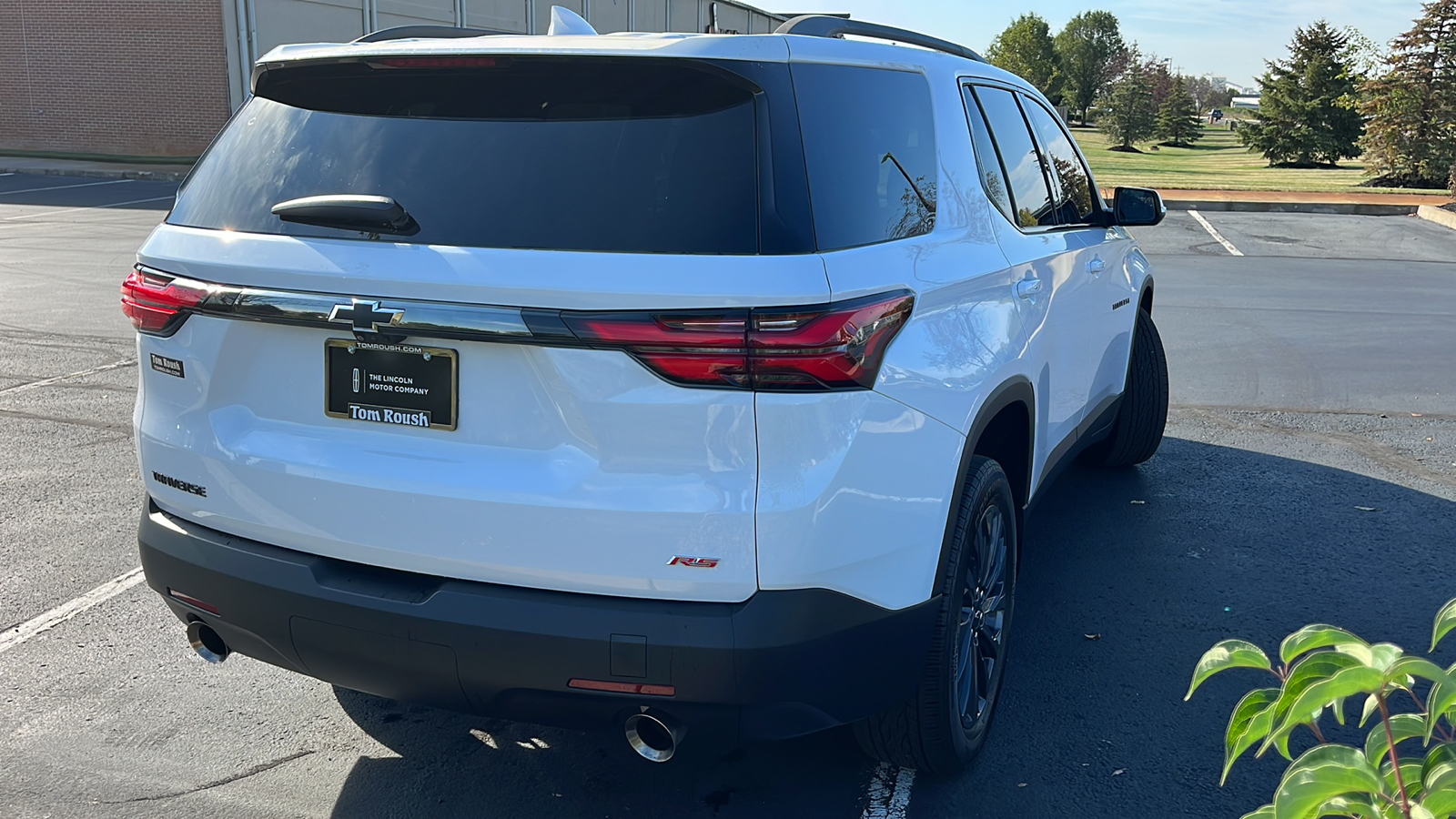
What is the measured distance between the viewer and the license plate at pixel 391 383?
253 cm

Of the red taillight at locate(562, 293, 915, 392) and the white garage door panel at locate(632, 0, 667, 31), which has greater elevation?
the white garage door panel at locate(632, 0, 667, 31)

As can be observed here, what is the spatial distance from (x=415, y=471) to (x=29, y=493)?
3.80 meters

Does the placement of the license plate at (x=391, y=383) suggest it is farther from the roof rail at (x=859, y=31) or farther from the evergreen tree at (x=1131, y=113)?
the evergreen tree at (x=1131, y=113)

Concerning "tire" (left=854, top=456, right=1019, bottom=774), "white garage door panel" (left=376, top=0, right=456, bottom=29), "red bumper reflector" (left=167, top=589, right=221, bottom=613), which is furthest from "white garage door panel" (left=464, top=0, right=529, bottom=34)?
"red bumper reflector" (left=167, top=589, right=221, bottom=613)

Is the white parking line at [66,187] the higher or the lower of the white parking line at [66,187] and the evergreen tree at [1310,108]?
the lower

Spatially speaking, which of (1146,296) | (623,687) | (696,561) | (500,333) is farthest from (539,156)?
(1146,296)

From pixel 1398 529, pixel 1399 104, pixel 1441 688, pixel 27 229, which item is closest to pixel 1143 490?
pixel 1398 529

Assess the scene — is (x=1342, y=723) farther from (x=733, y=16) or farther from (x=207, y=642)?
(x=733, y=16)

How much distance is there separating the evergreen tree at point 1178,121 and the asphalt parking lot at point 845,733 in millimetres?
58348

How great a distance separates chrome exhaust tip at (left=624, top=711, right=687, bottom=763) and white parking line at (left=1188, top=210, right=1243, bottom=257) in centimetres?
1562

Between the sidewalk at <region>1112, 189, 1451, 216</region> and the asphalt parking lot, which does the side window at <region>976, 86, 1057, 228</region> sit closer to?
the asphalt parking lot

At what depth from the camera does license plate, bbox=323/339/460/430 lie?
2527mm

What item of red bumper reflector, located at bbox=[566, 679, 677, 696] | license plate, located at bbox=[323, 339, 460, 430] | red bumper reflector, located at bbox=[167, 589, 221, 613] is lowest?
red bumper reflector, located at bbox=[167, 589, 221, 613]

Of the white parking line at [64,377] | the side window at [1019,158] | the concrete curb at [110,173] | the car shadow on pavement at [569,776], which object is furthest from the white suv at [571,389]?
the concrete curb at [110,173]
